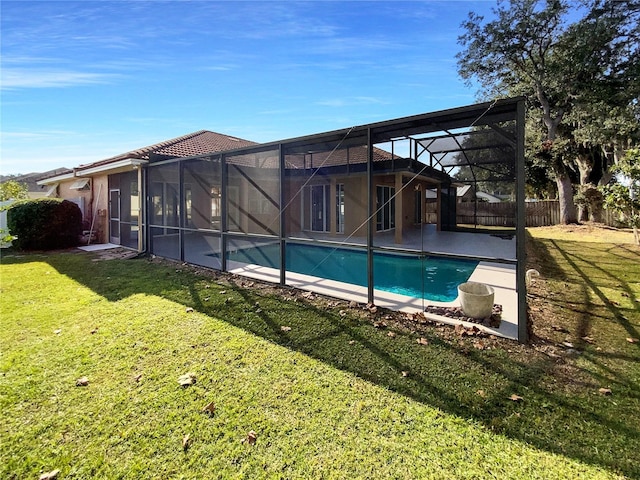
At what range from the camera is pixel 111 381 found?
10.0 ft

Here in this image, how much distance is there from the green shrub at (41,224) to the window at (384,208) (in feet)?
40.4

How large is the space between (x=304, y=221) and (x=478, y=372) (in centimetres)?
1324

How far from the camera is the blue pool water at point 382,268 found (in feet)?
23.7

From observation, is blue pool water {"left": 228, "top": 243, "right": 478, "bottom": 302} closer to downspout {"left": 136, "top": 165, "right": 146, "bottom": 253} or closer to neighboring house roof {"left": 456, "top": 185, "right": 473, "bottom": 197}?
downspout {"left": 136, "top": 165, "right": 146, "bottom": 253}

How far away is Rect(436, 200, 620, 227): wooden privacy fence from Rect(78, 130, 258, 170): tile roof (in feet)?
49.7

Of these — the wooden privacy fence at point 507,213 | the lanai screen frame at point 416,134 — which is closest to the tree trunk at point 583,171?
the wooden privacy fence at point 507,213

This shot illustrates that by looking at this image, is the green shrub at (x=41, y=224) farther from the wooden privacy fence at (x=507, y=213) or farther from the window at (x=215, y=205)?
the wooden privacy fence at (x=507, y=213)

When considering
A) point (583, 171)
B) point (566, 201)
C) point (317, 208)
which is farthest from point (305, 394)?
point (583, 171)

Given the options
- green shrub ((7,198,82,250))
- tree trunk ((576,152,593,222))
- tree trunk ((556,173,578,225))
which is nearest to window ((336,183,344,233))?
green shrub ((7,198,82,250))

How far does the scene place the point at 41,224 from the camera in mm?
11242

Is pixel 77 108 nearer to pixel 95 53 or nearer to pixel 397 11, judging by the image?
pixel 95 53

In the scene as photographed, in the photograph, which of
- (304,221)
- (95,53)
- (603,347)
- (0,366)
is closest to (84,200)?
(95,53)

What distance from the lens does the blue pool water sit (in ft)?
23.7

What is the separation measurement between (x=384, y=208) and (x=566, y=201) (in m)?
12.1
